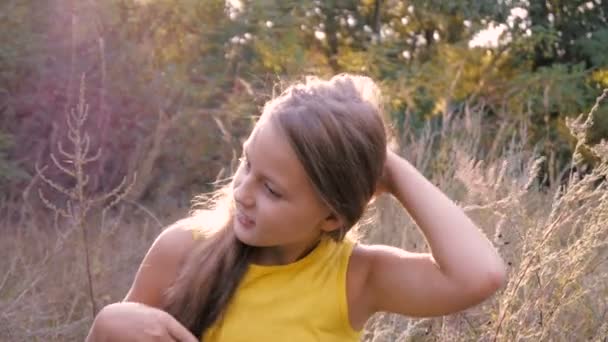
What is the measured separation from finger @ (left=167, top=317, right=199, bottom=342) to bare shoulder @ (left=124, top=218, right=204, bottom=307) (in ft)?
0.51

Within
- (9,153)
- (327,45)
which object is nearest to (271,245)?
(9,153)

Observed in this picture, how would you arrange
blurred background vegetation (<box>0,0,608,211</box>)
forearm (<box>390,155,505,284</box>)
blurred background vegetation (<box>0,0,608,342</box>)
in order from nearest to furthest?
forearm (<box>390,155,505,284</box>) < blurred background vegetation (<box>0,0,608,342</box>) < blurred background vegetation (<box>0,0,608,211</box>)

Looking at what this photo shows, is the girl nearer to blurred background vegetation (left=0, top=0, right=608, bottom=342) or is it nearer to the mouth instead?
the mouth

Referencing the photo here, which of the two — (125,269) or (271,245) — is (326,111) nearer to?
(271,245)

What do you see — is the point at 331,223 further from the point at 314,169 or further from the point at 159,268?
the point at 159,268

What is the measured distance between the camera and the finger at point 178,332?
5.97 ft

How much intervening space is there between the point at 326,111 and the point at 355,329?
1.45ft

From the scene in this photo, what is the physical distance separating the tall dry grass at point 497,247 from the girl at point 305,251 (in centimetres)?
67

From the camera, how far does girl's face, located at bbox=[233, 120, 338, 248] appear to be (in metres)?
1.83

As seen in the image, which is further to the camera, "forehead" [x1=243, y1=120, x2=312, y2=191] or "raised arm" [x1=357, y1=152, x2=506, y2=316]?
"raised arm" [x1=357, y1=152, x2=506, y2=316]

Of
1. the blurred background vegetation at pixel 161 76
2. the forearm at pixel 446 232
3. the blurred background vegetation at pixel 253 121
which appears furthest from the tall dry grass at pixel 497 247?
the forearm at pixel 446 232

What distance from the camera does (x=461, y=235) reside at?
6.50 feet

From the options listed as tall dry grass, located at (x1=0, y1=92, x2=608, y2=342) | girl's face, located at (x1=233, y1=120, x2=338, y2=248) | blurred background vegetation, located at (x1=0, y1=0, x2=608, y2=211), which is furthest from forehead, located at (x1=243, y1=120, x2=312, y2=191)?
blurred background vegetation, located at (x1=0, y1=0, x2=608, y2=211)

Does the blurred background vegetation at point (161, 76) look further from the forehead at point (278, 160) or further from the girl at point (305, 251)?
the forehead at point (278, 160)
